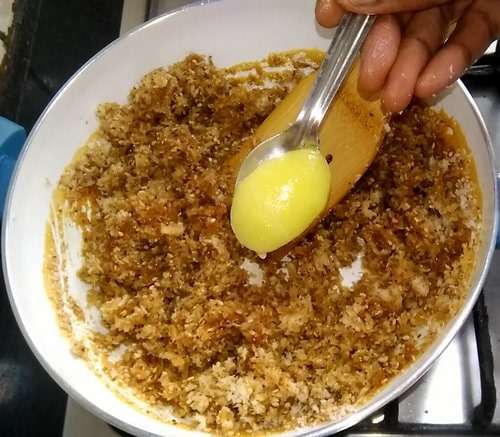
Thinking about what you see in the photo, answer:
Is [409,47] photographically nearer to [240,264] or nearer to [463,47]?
[463,47]

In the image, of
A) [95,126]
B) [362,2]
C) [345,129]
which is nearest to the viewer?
[362,2]

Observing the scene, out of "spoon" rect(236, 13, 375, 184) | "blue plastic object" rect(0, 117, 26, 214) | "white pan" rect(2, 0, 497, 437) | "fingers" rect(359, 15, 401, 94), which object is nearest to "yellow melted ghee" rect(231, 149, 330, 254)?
"spoon" rect(236, 13, 375, 184)

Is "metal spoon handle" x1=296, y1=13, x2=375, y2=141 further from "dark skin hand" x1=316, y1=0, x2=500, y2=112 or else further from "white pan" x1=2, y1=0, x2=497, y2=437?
"white pan" x1=2, y1=0, x2=497, y2=437

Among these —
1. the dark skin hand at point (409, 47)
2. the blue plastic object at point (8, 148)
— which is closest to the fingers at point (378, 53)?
the dark skin hand at point (409, 47)

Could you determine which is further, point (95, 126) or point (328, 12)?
point (95, 126)

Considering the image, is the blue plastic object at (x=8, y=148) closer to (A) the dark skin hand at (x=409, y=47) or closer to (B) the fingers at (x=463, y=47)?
(A) the dark skin hand at (x=409, y=47)


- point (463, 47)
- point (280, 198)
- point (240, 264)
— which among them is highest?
point (463, 47)

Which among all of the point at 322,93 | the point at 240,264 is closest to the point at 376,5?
the point at 322,93

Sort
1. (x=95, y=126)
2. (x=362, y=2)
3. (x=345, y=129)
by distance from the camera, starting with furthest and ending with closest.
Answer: (x=95, y=126), (x=345, y=129), (x=362, y=2)
